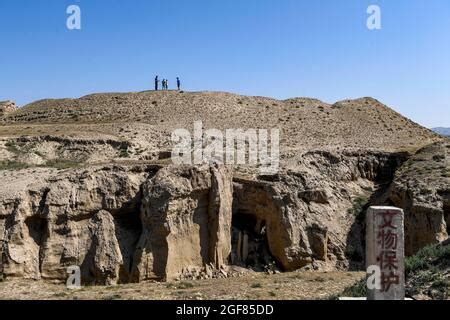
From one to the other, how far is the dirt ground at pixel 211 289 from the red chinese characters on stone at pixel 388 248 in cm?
642

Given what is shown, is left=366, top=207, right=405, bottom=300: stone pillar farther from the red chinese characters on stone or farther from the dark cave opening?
the dark cave opening

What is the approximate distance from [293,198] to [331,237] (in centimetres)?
281

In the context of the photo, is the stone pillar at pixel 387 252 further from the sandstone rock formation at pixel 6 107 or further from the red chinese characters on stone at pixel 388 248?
the sandstone rock formation at pixel 6 107

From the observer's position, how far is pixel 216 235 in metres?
24.5

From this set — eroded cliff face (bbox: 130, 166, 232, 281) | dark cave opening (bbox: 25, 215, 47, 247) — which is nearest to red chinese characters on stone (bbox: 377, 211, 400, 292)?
eroded cliff face (bbox: 130, 166, 232, 281)

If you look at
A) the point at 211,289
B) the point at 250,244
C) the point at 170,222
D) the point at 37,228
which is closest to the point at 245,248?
the point at 250,244

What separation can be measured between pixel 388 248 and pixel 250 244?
47.0ft

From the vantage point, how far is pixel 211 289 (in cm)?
2014

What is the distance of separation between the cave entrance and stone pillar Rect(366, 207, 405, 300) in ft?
42.9

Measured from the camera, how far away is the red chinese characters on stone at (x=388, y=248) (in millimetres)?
11742

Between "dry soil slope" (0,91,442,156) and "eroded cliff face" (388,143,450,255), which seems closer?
"eroded cliff face" (388,143,450,255)

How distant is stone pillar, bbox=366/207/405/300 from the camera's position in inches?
462

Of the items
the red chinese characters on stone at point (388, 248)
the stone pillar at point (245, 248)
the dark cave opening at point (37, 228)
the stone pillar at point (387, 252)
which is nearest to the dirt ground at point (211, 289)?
the stone pillar at point (245, 248)

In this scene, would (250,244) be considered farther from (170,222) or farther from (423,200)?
(423,200)
